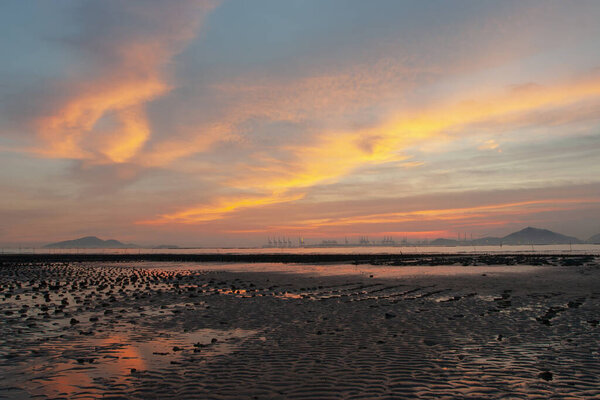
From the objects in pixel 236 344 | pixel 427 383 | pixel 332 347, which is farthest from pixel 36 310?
pixel 427 383

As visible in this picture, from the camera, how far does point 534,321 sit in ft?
56.4

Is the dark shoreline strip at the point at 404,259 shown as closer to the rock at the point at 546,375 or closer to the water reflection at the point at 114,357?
the water reflection at the point at 114,357

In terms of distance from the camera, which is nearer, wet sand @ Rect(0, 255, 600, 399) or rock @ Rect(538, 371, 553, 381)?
wet sand @ Rect(0, 255, 600, 399)

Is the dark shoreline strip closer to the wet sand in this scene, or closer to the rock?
the wet sand

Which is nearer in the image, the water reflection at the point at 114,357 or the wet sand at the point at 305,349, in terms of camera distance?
the wet sand at the point at 305,349

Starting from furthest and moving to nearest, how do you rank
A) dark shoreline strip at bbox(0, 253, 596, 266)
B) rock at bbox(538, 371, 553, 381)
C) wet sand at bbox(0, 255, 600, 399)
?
dark shoreline strip at bbox(0, 253, 596, 266) → rock at bbox(538, 371, 553, 381) → wet sand at bbox(0, 255, 600, 399)

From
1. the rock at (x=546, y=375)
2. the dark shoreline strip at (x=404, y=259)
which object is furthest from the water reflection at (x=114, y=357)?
the dark shoreline strip at (x=404, y=259)

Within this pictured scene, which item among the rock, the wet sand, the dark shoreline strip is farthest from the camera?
the dark shoreline strip

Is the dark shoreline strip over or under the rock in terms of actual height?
under

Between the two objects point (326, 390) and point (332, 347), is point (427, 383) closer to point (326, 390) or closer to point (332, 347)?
point (326, 390)

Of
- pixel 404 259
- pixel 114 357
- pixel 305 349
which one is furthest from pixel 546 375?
pixel 404 259

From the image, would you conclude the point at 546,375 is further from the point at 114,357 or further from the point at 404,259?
the point at 404,259

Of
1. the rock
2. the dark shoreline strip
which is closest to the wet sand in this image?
the rock

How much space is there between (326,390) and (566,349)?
815 cm
